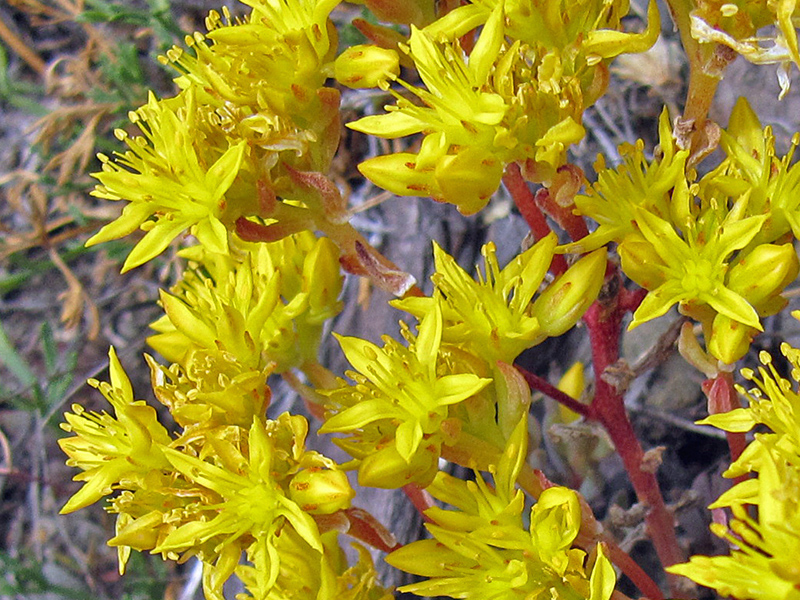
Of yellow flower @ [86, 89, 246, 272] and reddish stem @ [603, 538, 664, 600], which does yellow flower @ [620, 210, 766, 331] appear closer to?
reddish stem @ [603, 538, 664, 600]

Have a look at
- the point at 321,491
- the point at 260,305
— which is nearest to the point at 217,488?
the point at 321,491

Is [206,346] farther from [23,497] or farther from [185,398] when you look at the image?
[23,497]

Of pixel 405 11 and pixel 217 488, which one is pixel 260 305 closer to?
pixel 217 488

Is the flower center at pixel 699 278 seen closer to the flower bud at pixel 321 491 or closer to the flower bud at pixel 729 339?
the flower bud at pixel 729 339

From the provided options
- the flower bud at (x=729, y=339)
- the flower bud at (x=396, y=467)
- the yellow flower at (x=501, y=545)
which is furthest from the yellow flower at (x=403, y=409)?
the flower bud at (x=729, y=339)

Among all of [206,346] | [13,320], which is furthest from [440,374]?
[13,320]
